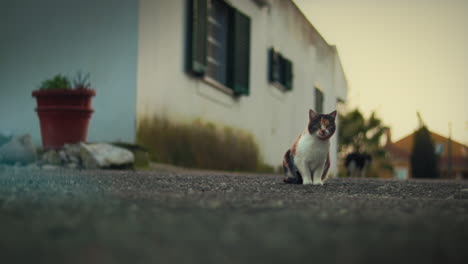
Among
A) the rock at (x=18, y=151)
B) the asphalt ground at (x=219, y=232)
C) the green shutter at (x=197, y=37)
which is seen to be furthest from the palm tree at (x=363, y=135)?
the asphalt ground at (x=219, y=232)

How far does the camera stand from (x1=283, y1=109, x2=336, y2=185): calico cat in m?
3.63

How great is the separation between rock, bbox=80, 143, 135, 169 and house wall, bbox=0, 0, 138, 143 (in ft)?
2.32

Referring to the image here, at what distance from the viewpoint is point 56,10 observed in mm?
6836

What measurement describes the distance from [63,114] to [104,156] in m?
0.67

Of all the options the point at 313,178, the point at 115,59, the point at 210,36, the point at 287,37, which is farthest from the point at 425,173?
the point at 313,178

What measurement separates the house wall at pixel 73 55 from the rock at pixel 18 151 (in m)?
0.94

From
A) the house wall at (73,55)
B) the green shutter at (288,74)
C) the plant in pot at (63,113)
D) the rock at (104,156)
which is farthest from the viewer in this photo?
the green shutter at (288,74)

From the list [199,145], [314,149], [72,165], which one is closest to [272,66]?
[199,145]

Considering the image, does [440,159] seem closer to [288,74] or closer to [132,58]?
[288,74]

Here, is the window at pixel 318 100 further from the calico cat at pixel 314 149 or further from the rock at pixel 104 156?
the calico cat at pixel 314 149

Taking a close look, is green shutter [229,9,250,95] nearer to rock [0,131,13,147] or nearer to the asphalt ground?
rock [0,131,13,147]

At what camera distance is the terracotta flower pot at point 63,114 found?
5727 millimetres

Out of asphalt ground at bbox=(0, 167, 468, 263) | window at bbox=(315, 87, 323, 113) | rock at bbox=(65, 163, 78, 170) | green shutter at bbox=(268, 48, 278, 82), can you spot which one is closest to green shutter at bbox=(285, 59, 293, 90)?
green shutter at bbox=(268, 48, 278, 82)

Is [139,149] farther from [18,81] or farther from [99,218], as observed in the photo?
[99,218]
